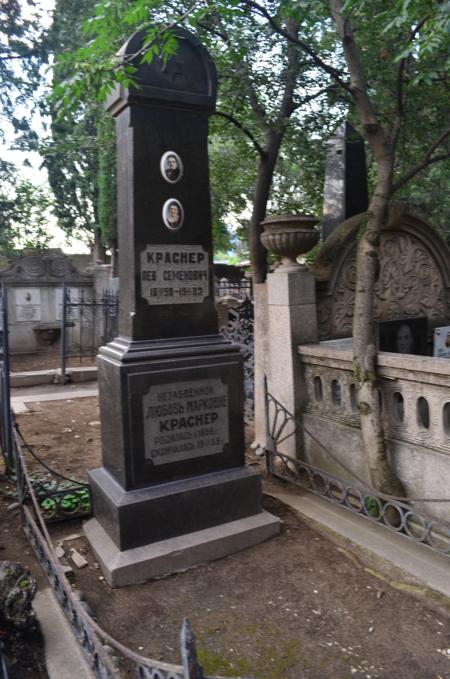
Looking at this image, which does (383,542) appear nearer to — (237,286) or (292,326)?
(292,326)

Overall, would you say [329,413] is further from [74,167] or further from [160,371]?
[74,167]

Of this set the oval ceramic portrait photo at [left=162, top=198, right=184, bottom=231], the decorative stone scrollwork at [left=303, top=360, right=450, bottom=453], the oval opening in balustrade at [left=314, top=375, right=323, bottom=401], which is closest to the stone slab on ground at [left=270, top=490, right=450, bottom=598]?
the decorative stone scrollwork at [left=303, top=360, right=450, bottom=453]

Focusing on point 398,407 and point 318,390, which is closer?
point 398,407

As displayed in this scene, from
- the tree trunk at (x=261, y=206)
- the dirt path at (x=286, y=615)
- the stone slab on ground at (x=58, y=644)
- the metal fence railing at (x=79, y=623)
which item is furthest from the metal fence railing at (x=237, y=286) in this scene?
the stone slab on ground at (x=58, y=644)

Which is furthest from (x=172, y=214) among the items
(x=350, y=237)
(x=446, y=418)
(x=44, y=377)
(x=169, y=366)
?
(x=44, y=377)

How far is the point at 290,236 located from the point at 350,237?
31.6 inches

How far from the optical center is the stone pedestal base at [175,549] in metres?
3.51

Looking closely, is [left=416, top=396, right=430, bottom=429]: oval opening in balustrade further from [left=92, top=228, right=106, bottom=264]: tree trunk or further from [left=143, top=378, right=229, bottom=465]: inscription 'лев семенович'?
[left=92, top=228, right=106, bottom=264]: tree trunk

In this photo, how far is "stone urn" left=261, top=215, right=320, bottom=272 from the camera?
4938mm

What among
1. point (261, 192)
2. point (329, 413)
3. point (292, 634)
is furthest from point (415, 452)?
point (261, 192)

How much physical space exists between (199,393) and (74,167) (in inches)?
813

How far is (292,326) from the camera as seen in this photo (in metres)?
5.11

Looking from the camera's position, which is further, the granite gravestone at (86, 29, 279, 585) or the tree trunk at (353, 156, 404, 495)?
the tree trunk at (353, 156, 404, 495)

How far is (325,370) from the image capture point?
4.90 metres
